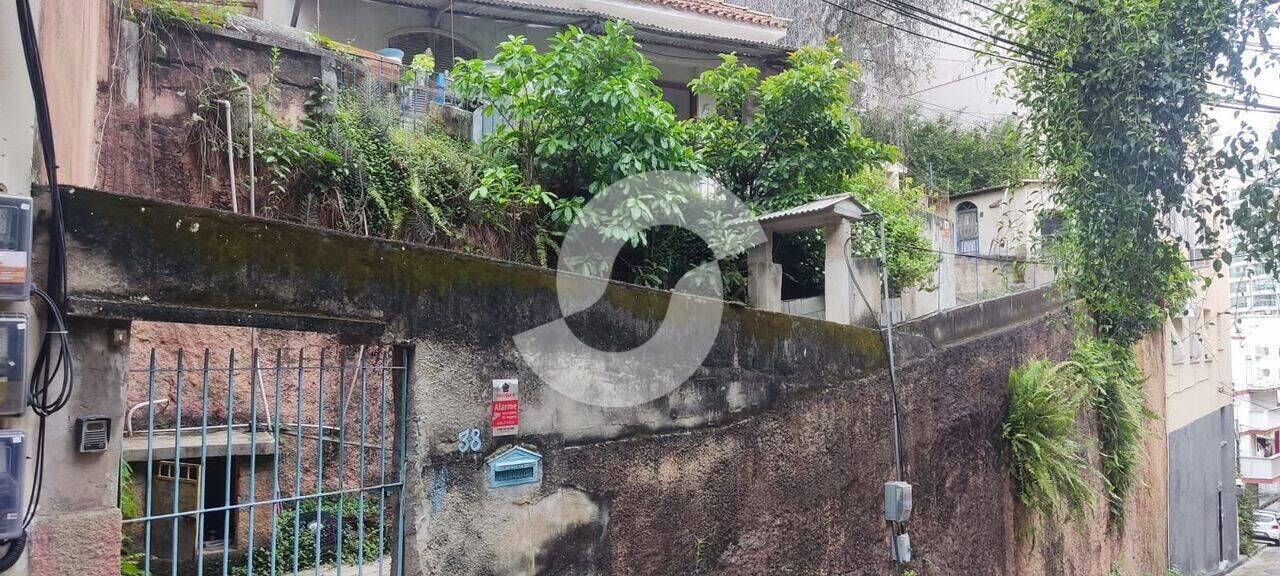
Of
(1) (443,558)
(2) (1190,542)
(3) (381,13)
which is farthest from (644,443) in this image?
(2) (1190,542)

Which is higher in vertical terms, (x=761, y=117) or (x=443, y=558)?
(x=761, y=117)

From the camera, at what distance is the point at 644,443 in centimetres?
531

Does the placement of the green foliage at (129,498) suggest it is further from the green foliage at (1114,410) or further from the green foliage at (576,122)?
the green foliage at (1114,410)

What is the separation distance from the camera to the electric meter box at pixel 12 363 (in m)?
2.88

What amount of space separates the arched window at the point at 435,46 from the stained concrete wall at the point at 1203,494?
13.7m

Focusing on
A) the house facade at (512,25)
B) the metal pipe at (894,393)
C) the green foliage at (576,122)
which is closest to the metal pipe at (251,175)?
the green foliage at (576,122)

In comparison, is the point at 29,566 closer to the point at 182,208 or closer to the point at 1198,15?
the point at 182,208

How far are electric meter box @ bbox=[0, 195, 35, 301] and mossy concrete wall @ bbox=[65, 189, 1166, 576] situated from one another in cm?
24

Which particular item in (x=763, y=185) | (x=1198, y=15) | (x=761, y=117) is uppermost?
(x=1198, y=15)

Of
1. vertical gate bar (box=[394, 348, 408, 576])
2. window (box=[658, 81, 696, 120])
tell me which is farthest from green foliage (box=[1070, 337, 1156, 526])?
vertical gate bar (box=[394, 348, 408, 576])

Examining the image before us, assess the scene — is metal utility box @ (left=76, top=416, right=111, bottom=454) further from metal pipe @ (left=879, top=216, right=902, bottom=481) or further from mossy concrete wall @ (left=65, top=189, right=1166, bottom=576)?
metal pipe @ (left=879, top=216, right=902, bottom=481)

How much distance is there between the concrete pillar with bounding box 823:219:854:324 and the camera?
7.63 meters

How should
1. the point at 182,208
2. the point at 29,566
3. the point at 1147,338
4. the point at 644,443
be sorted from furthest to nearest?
the point at 1147,338, the point at 644,443, the point at 182,208, the point at 29,566

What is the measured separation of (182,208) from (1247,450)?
120ft
